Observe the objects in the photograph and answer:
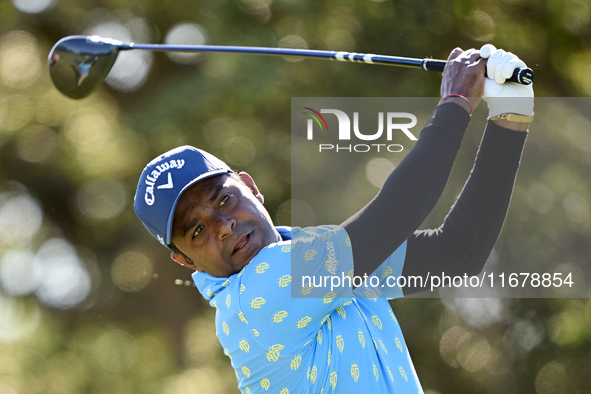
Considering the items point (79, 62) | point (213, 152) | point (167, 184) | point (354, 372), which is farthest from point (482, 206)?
point (213, 152)

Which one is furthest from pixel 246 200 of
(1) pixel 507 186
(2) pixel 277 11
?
(2) pixel 277 11

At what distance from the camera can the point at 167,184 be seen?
138 cm

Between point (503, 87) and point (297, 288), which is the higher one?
point (503, 87)

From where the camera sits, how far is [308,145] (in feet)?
12.6

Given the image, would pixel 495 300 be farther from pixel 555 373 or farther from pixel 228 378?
pixel 228 378

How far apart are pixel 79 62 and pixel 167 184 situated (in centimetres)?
62

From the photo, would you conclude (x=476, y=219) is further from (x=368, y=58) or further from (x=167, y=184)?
(x=167, y=184)

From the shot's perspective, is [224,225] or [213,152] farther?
[213,152]

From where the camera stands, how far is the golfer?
46.3 inches

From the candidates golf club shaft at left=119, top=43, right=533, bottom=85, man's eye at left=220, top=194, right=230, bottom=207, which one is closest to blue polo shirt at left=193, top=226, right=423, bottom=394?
man's eye at left=220, top=194, right=230, bottom=207

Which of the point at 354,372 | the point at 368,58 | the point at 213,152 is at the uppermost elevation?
the point at 368,58

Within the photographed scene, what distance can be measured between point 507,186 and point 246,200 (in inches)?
22.4

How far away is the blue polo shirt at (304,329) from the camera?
3.97ft

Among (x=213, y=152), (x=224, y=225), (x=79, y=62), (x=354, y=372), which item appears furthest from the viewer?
(x=213, y=152)
